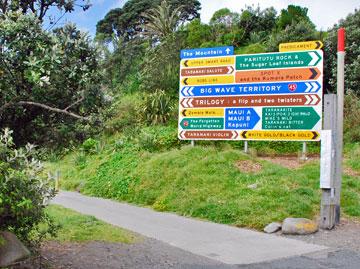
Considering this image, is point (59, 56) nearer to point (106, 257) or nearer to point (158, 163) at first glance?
point (106, 257)

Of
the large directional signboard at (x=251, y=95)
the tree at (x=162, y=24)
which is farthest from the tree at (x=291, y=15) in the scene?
the large directional signboard at (x=251, y=95)

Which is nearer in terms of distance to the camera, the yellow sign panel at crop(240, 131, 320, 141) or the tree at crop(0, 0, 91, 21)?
the tree at crop(0, 0, 91, 21)

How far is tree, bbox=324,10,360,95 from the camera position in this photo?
62.6 ft

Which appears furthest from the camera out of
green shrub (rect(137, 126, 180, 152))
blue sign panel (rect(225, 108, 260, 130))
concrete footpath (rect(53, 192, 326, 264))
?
green shrub (rect(137, 126, 180, 152))

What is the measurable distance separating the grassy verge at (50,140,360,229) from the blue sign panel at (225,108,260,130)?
82cm

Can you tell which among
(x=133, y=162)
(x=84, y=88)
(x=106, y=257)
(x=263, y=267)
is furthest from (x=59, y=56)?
(x=133, y=162)

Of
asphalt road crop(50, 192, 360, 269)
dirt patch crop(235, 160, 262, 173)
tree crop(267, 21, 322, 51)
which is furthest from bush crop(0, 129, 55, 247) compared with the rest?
tree crop(267, 21, 322, 51)

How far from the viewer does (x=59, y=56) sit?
209 inches

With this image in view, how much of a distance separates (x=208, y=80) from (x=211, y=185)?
170 inches

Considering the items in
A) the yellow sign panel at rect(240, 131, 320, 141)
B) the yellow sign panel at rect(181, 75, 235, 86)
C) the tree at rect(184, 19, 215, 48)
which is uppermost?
the tree at rect(184, 19, 215, 48)

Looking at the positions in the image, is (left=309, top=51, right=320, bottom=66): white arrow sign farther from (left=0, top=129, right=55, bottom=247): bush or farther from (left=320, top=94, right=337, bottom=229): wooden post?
(left=0, top=129, right=55, bottom=247): bush

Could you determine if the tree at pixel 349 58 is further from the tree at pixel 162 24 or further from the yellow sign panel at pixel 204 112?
the tree at pixel 162 24

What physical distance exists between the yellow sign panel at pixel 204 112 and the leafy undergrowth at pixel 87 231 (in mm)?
6055

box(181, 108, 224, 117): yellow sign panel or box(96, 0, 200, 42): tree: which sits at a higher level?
box(96, 0, 200, 42): tree
